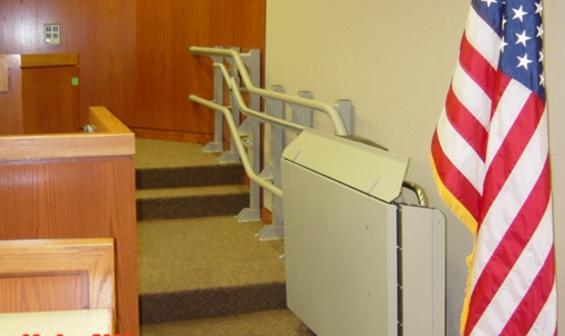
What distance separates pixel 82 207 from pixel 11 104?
46.2 inches

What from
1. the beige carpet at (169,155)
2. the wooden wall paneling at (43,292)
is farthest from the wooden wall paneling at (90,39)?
the wooden wall paneling at (43,292)

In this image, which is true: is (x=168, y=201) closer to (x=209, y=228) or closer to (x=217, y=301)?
(x=209, y=228)

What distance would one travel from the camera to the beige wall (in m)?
2.54

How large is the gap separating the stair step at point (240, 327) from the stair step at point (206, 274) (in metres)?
0.04

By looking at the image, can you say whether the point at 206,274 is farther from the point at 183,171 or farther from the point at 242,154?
the point at 183,171

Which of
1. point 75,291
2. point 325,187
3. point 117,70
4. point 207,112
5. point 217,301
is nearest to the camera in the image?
point 75,291

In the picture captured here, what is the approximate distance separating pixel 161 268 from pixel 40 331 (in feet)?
7.92

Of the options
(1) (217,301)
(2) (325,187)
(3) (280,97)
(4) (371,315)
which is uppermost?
(3) (280,97)

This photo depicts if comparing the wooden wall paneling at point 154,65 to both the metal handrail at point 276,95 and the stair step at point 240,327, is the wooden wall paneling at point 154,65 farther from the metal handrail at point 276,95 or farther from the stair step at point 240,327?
the stair step at point 240,327

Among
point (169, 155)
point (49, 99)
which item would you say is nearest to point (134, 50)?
point (169, 155)

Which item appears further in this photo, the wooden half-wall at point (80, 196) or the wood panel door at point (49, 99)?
the wood panel door at point (49, 99)

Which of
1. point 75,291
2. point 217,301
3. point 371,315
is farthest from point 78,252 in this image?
point 217,301

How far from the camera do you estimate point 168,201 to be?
14.9 ft

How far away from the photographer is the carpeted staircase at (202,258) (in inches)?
137
